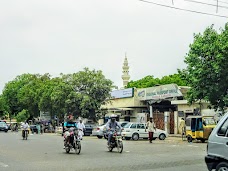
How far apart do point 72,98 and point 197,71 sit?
22353 millimetres

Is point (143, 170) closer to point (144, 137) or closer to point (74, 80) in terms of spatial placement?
point (144, 137)

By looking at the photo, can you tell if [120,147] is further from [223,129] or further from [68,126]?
[223,129]

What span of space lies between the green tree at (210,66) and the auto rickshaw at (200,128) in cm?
132

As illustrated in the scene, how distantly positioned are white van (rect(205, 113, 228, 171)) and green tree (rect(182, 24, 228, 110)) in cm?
1661

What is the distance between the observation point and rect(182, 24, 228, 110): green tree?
25.2 m

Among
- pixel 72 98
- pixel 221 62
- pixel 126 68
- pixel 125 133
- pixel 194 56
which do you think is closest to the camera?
pixel 221 62

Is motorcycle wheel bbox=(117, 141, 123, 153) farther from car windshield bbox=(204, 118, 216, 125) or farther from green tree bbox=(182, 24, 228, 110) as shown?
car windshield bbox=(204, 118, 216, 125)

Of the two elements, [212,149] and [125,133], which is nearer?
[212,149]

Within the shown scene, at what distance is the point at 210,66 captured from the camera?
85.6 ft

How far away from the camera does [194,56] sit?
88.3 ft

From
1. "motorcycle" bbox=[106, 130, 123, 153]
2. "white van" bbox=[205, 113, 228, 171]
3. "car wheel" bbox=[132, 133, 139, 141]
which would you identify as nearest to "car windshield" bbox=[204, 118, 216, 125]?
"car wheel" bbox=[132, 133, 139, 141]

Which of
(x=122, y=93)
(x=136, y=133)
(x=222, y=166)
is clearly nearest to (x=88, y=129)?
(x=122, y=93)

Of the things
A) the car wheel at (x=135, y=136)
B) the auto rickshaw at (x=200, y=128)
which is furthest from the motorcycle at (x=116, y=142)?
the car wheel at (x=135, y=136)

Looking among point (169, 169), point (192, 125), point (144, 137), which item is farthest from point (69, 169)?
point (144, 137)
